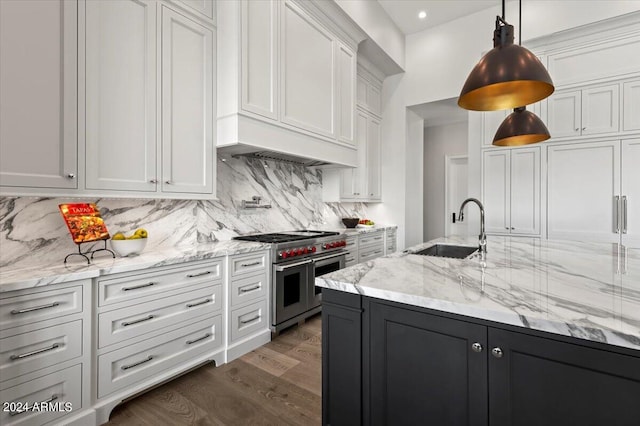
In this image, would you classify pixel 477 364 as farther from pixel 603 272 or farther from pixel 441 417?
pixel 603 272

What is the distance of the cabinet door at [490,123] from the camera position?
4070mm

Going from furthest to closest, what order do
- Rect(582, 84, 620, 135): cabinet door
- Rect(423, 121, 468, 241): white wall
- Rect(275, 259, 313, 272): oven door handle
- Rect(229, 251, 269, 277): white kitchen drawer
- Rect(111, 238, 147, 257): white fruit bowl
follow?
Rect(423, 121, 468, 241): white wall → Rect(582, 84, 620, 135): cabinet door → Rect(275, 259, 313, 272): oven door handle → Rect(229, 251, 269, 277): white kitchen drawer → Rect(111, 238, 147, 257): white fruit bowl

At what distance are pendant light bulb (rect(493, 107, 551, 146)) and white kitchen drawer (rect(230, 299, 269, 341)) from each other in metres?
2.38

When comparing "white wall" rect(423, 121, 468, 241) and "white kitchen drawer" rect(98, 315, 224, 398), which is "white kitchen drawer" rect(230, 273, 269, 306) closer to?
"white kitchen drawer" rect(98, 315, 224, 398)

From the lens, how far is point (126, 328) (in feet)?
6.07

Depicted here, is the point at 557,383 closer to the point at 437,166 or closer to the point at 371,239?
the point at 371,239

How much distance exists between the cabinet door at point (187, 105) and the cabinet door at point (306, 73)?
69 cm

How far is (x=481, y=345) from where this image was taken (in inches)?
40.7

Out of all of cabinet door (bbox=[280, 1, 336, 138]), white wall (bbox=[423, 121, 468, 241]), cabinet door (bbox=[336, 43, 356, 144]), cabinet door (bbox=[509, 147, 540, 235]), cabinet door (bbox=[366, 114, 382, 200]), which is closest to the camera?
cabinet door (bbox=[280, 1, 336, 138])

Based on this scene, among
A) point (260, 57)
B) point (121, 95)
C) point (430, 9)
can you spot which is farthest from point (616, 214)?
point (121, 95)

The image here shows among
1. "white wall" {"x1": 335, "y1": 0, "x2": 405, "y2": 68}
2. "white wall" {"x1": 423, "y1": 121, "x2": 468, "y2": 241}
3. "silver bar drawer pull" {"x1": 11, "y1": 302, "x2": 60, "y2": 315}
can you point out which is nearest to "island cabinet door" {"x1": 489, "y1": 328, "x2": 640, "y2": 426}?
"silver bar drawer pull" {"x1": 11, "y1": 302, "x2": 60, "y2": 315}

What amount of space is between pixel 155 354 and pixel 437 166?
6.27 meters

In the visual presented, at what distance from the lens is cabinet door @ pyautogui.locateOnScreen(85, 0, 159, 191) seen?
1857mm

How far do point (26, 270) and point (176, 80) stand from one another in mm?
1505
